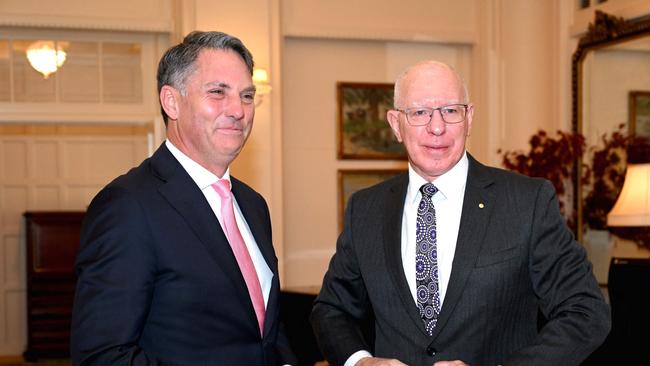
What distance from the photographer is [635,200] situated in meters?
6.07

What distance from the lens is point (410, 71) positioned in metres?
2.65

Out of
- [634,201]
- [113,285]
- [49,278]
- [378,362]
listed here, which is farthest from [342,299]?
[49,278]

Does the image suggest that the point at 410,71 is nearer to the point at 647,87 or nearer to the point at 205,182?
the point at 205,182

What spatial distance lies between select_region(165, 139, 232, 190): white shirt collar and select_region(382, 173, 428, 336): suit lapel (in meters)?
0.55

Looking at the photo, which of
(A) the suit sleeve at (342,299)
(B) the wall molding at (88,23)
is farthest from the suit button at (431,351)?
(B) the wall molding at (88,23)

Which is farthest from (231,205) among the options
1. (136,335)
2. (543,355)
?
(543,355)

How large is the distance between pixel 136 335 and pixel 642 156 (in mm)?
5442

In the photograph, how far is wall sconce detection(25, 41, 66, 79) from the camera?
297 inches

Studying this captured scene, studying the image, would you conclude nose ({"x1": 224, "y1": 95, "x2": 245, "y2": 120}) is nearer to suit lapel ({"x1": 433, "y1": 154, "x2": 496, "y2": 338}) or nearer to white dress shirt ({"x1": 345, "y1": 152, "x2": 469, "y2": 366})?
white dress shirt ({"x1": 345, "y1": 152, "x2": 469, "y2": 366})

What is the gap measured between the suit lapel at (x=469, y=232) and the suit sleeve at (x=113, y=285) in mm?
813

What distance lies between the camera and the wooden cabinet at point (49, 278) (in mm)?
10281

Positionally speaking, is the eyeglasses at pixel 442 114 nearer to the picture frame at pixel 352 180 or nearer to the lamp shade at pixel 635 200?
the lamp shade at pixel 635 200

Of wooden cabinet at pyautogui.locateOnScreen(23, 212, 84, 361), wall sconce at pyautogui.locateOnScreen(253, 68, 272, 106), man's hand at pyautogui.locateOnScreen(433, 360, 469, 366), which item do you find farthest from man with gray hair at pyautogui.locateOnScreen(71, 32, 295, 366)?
wooden cabinet at pyautogui.locateOnScreen(23, 212, 84, 361)

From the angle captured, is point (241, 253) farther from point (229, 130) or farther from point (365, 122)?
point (365, 122)
